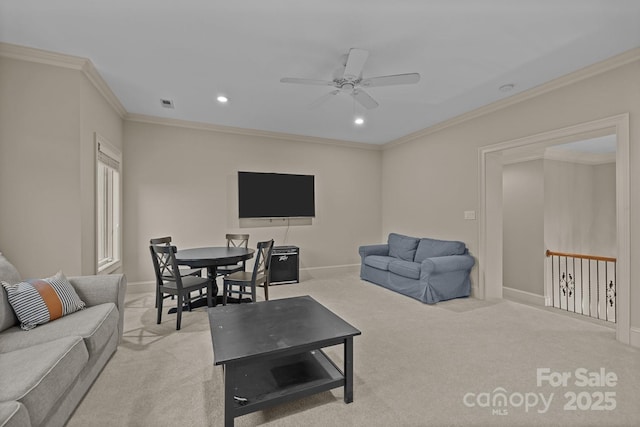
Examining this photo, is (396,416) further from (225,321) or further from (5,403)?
(5,403)

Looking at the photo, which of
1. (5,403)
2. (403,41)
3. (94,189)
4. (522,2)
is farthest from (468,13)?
(94,189)

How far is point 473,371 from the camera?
2359mm

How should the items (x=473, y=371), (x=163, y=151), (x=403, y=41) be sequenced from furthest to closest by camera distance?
(x=163, y=151) < (x=403, y=41) < (x=473, y=371)

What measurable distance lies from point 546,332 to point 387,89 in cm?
318

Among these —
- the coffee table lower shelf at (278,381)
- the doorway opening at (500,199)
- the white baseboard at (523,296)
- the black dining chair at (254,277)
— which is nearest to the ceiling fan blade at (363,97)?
the black dining chair at (254,277)

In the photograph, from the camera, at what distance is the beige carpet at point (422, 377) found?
184 centimetres

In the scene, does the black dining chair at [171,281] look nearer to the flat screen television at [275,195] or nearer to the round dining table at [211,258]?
the round dining table at [211,258]

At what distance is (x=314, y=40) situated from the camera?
103 inches

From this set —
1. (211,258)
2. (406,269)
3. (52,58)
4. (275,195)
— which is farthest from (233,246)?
(52,58)

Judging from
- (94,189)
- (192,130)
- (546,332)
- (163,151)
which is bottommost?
(546,332)

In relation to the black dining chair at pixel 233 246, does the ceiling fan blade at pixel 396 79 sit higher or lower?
higher

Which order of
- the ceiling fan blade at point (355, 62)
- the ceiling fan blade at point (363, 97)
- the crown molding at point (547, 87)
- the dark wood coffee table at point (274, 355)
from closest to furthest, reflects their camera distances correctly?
the dark wood coffee table at point (274, 355), the ceiling fan blade at point (355, 62), the crown molding at point (547, 87), the ceiling fan blade at point (363, 97)

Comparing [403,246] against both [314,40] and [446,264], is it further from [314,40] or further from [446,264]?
[314,40]

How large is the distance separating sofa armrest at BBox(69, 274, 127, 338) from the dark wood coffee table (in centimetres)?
94
